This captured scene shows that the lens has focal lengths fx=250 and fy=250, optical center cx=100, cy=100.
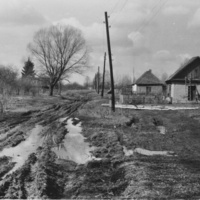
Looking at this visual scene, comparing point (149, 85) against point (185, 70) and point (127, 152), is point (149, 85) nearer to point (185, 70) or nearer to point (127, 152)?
point (185, 70)

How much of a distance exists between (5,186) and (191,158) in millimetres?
5591

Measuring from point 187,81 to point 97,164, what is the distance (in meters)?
27.0

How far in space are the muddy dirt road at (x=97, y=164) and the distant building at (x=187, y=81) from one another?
19866 millimetres

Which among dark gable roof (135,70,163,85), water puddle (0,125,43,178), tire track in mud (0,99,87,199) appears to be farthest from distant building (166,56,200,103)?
tire track in mud (0,99,87,199)

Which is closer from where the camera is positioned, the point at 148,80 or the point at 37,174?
the point at 37,174

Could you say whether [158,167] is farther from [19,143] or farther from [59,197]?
[19,143]

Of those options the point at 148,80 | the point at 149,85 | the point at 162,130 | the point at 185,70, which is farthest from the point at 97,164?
the point at 148,80

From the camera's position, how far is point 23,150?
883 centimetres

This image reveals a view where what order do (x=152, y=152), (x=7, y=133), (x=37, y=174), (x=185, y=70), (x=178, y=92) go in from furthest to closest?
(x=185, y=70) → (x=178, y=92) → (x=7, y=133) → (x=152, y=152) → (x=37, y=174)

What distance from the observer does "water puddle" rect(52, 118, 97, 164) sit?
26.7 ft

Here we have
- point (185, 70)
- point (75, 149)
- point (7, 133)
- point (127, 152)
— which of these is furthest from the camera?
point (185, 70)

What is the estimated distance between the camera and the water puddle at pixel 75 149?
8148 millimetres

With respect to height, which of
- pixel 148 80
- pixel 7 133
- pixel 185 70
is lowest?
pixel 7 133

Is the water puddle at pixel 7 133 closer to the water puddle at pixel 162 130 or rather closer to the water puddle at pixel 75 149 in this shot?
the water puddle at pixel 75 149
